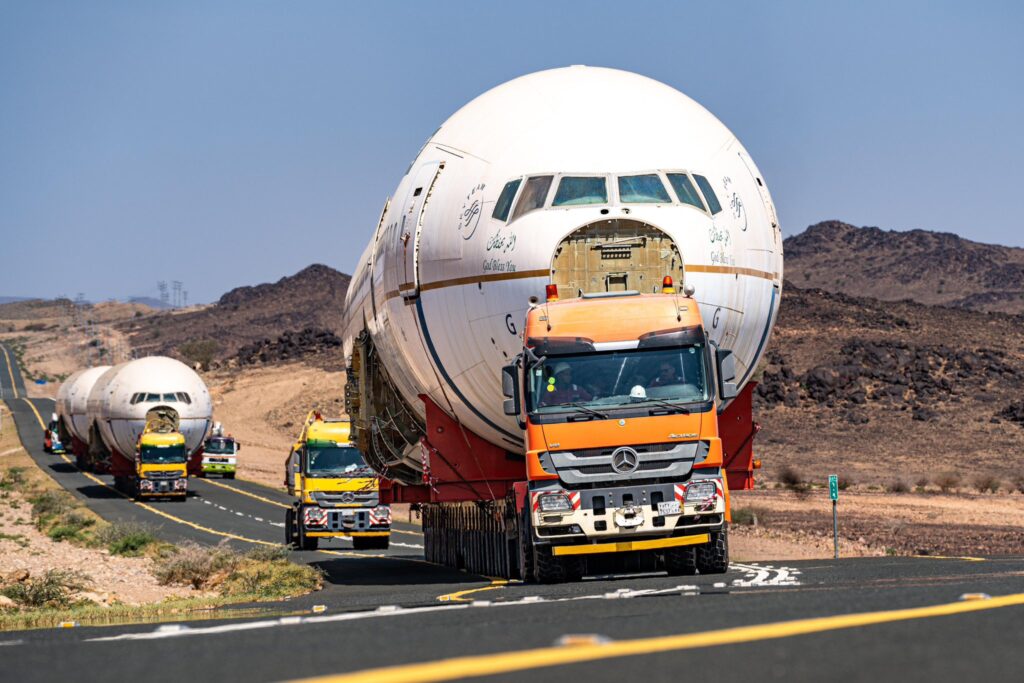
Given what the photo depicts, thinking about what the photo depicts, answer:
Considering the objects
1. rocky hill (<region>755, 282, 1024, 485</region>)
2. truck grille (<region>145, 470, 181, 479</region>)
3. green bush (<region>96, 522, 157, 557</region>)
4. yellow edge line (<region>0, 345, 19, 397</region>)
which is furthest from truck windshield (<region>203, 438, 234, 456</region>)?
yellow edge line (<region>0, 345, 19, 397</region>)

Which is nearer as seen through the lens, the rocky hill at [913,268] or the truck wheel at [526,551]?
the truck wheel at [526,551]

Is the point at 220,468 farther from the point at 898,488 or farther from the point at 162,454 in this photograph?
the point at 898,488

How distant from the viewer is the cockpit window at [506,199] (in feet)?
60.5

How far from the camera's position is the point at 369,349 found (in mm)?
23875

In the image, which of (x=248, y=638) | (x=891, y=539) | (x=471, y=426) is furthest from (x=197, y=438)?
(x=248, y=638)

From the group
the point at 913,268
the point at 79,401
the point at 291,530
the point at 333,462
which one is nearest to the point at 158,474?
the point at 79,401

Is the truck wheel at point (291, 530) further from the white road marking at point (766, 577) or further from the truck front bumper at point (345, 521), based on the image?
the white road marking at point (766, 577)

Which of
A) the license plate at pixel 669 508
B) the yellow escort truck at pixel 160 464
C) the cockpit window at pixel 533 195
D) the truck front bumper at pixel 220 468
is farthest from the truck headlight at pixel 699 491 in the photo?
the truck front bumper at pixel 220 468

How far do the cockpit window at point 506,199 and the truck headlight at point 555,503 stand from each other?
13.0ft

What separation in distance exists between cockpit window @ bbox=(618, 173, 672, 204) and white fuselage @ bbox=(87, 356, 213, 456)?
130ft

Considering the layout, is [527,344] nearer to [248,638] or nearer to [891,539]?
[248,638]

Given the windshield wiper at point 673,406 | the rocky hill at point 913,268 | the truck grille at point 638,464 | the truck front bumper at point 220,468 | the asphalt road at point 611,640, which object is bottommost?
the truck front bumper at point 220,468

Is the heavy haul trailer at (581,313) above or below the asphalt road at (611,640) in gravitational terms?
above

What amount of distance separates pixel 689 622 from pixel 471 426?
11.1m
